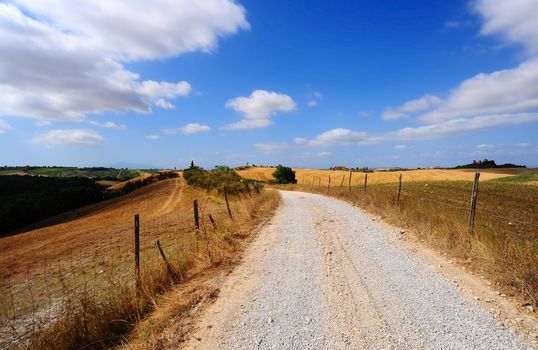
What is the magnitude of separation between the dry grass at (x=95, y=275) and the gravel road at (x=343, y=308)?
1354 mm

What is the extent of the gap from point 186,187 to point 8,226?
2201 cm

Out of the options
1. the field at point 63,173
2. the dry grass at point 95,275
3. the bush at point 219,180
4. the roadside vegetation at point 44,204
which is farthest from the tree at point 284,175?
the field at point 63,173

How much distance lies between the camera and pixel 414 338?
3990 millimetres

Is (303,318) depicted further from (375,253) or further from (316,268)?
(375,253)

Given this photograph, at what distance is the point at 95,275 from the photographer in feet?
29.2

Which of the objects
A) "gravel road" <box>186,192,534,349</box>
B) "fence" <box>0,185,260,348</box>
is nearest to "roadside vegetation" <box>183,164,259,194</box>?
"fence" <box>0,185,260,348</box>

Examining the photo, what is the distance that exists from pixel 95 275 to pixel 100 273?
1.11 metres

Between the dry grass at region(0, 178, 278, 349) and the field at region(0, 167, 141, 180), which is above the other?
the field at region(0, 167, 141, 180)

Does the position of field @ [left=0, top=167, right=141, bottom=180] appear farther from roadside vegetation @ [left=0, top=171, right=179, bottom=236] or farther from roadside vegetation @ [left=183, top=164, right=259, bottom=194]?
roadside vegetation @ [left=183, top=164, right=259, bottom=194]

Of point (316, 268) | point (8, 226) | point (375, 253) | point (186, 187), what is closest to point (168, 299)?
point (316, 268)

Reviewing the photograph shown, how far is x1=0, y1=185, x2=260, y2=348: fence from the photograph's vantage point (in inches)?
214

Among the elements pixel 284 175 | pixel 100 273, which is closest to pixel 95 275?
pixel 100 273

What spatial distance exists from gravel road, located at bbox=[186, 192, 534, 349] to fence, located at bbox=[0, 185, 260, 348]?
1.69m

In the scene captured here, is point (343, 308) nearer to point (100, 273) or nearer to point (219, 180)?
point (100, 273)
